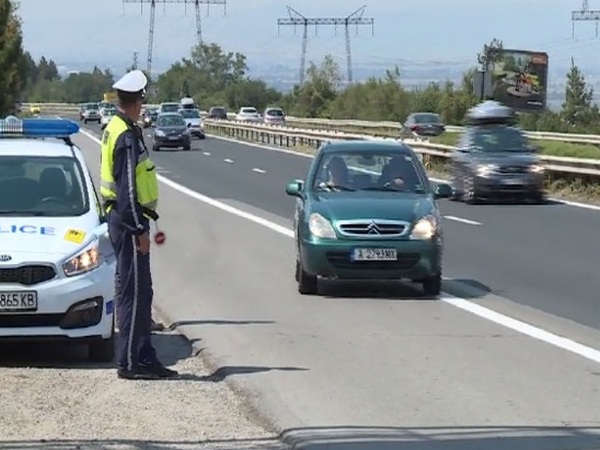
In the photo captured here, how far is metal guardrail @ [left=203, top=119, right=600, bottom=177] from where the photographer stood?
3462 centimetres

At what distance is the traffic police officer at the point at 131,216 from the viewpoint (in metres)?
10.7

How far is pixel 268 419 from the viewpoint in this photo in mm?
9523

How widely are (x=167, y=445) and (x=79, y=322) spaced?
2.78 m

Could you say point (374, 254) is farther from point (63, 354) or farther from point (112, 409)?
point (112, 409)

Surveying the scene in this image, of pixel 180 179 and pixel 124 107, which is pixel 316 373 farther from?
pixel 180 179

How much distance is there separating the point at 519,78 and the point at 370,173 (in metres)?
80.6

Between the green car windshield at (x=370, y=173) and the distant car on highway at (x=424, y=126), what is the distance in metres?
49.5

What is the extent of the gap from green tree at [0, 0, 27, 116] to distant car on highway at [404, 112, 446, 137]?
57.4ft

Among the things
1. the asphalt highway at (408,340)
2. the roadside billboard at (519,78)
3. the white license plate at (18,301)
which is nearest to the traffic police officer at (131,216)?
the white license plate at (18,301)

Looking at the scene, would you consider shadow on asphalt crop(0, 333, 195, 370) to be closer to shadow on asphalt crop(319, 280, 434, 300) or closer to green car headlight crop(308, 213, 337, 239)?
green car headlight crop(308, 213, 337, 239)

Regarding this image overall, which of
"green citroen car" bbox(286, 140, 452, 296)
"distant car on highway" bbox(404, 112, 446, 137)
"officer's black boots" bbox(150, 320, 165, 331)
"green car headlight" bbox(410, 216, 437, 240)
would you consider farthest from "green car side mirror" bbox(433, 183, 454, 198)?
"distant car on highway" bbox(404, 112, 446, 137)

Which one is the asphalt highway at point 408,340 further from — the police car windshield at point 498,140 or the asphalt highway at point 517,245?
the police car windshield at point 498,140

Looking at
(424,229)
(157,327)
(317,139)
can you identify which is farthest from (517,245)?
(317,139)

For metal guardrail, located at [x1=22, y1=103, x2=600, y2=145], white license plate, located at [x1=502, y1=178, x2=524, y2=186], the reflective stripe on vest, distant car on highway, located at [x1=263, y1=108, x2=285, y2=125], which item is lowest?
distant car on highway, located at [x1=263, y1=108, x2=285, y2=125]
